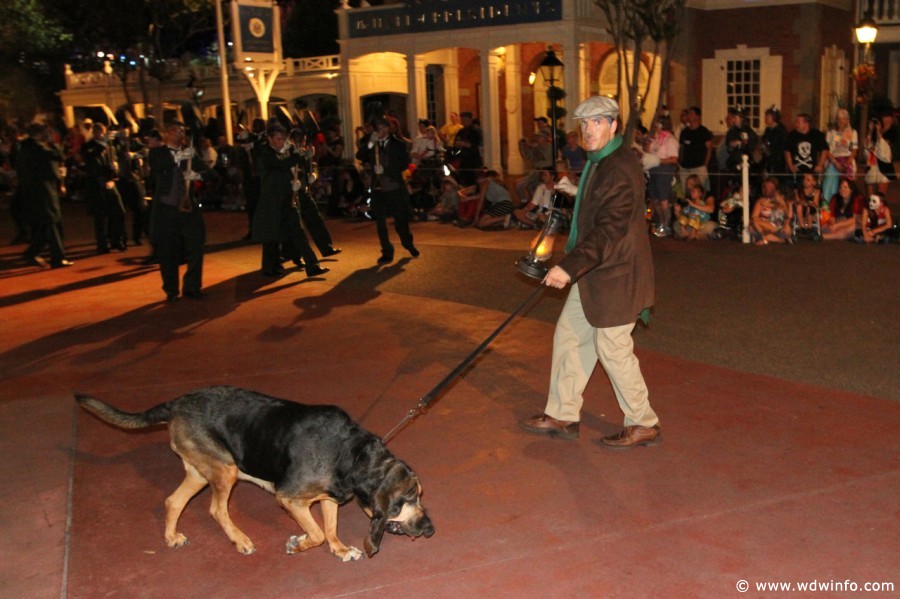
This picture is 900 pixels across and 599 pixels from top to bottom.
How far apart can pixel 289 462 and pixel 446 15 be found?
70.2 ft

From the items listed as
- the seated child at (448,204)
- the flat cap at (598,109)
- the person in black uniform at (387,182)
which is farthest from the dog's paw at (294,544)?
the seated child at (448,204)

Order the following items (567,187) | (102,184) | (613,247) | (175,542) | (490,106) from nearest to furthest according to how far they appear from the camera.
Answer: (175,542), (613,247), (567,187), (102,184), (490,106)

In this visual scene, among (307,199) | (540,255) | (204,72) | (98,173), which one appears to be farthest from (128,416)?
(204,72)

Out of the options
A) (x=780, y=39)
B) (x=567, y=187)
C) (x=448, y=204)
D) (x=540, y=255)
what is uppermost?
(x=780, y=39)

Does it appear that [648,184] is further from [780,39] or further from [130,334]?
[780,39]

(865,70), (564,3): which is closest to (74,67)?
(564,3)

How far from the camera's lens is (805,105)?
24.5m

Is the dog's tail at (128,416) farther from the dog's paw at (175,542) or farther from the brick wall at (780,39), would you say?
the brick wall at (780,39)

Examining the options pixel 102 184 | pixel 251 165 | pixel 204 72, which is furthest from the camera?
pixel 204 72

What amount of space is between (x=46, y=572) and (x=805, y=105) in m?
23.6

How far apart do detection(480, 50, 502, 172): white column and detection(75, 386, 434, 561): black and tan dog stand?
19.8 meters

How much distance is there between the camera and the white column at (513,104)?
26641 millimetres

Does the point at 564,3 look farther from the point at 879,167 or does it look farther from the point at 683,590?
the point at 683,590

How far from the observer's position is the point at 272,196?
485 inches
